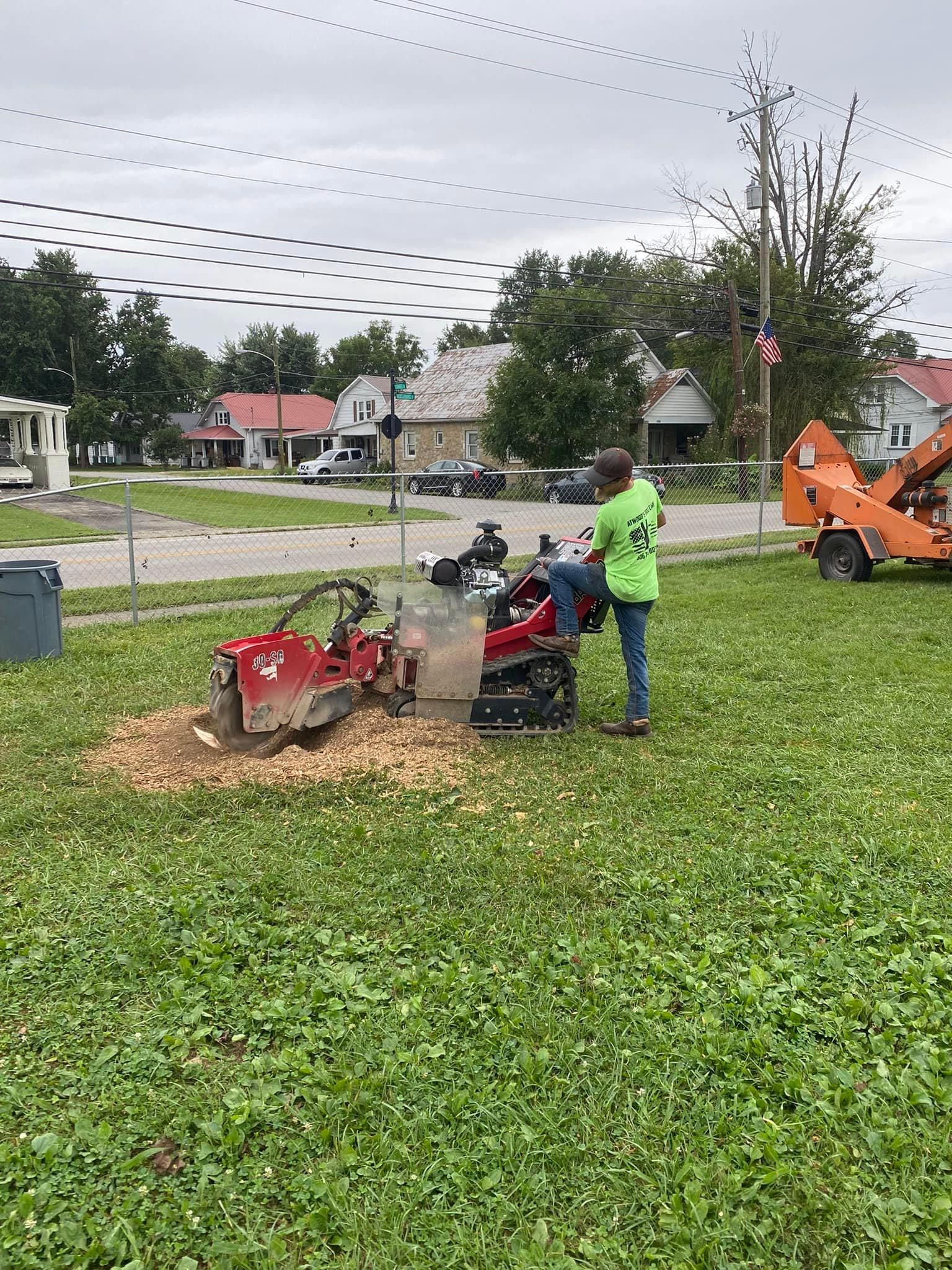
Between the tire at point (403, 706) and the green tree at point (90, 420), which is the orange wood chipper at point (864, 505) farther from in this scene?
the green tree at point (90, 420)

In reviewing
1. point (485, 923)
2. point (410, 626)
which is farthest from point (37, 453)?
point (485, 923)

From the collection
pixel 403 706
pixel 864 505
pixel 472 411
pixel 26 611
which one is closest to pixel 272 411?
pixel 472 411

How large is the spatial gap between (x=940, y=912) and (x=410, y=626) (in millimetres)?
3175

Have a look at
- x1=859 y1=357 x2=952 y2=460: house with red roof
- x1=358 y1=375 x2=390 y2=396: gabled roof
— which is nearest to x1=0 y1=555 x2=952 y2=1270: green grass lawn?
x1=358 y1=375 x2=390 y2=396: gabled roof

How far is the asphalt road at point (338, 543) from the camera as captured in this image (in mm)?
13688

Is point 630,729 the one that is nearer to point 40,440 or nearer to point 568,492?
point 568,492

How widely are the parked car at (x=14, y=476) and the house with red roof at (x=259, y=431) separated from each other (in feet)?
91.5

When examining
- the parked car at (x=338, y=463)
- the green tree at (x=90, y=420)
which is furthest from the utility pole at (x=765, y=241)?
the green tree at (x=90, y=420)

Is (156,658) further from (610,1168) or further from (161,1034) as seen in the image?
(610,1168)

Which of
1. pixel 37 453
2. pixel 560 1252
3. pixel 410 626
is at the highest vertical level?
pixel 37 453

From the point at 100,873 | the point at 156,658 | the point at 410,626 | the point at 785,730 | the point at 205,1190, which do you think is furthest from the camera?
the point at 156,658

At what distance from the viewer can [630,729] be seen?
623cm

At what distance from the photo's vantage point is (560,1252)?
234cm

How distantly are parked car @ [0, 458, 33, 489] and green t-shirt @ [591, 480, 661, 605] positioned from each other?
29.9 m
